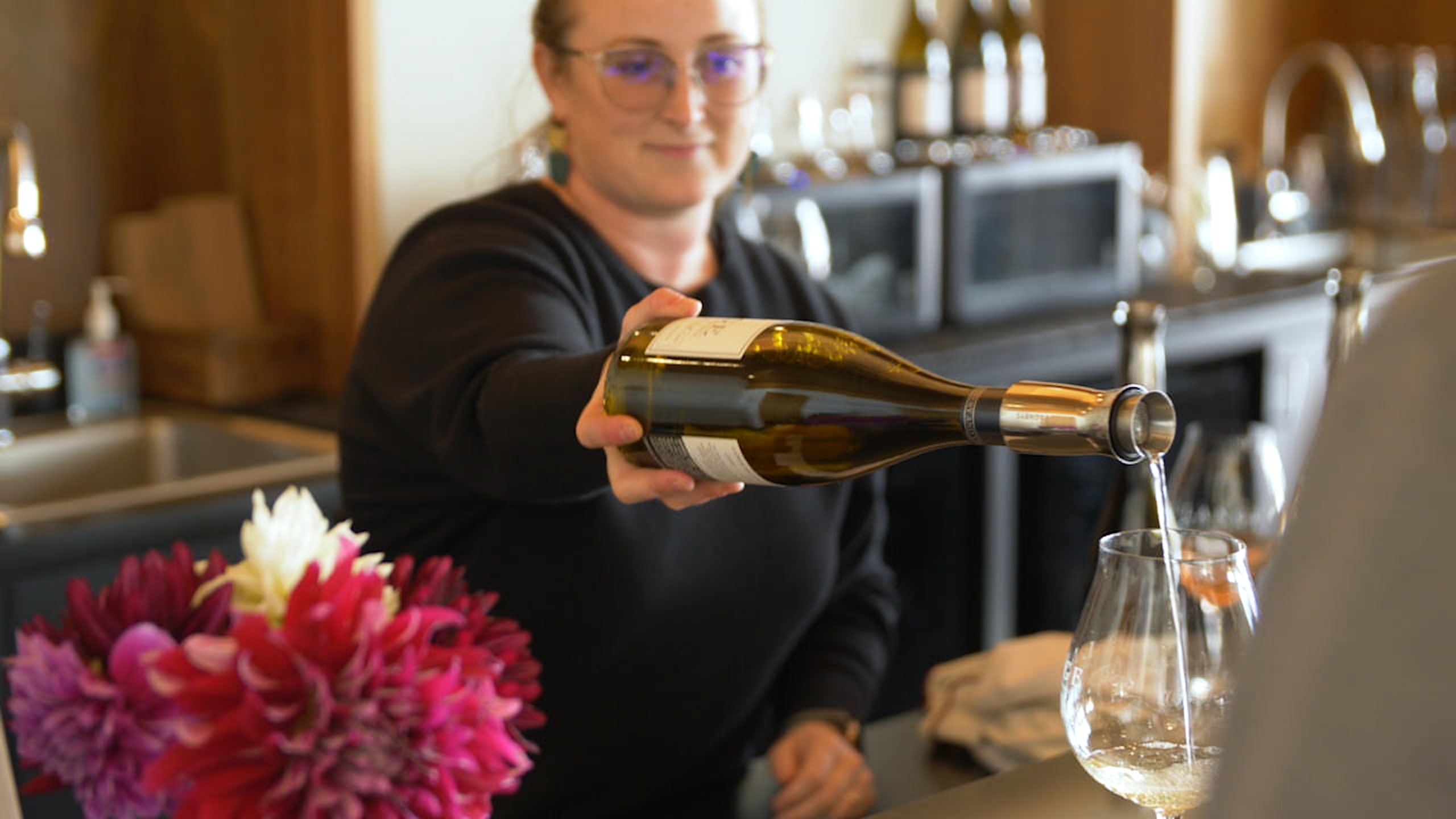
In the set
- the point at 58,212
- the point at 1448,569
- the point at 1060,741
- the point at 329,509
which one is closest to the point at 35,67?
the point at 58,212

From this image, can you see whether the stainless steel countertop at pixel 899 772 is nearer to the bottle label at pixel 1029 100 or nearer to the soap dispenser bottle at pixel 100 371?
the soap dispenser bottle at pixel 100 371

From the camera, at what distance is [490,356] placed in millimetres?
1019

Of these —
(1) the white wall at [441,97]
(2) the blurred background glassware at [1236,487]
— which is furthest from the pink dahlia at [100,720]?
(1) the white wall at [441,97]

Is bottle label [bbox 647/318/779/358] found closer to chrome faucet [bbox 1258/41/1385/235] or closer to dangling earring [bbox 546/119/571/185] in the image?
dangling earring [bbox 546/119/571/185]

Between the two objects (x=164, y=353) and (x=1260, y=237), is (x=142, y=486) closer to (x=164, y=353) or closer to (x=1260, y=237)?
(x=164, y=353)

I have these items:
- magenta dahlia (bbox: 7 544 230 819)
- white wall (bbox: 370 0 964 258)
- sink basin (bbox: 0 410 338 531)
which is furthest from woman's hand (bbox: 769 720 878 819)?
white wall (bbox: 370 0 964 258)

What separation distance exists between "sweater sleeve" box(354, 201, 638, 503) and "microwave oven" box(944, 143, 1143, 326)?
1.44 metres

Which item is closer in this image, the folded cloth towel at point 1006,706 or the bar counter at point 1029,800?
the bar counter at point 1029,800

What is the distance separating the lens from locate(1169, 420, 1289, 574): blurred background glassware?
1172mm

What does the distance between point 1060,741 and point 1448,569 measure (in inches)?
30.9

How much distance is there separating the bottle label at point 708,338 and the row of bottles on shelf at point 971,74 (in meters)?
1.95

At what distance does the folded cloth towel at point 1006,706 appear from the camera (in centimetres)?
111

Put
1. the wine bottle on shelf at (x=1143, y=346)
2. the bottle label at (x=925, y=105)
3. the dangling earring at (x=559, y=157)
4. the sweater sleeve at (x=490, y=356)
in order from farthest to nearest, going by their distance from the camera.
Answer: the bottle label at (x=925, y=105) < the dangling earring at (x=559, y=157) < the wine bottle on shelf at (x=1143, y=346) < the sweater sleeve at (x=490, y=356)

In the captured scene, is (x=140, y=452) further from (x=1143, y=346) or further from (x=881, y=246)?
(x=1143, y=346)
